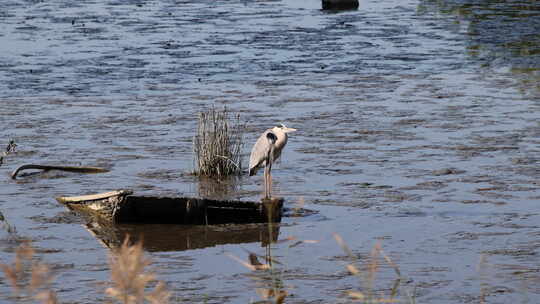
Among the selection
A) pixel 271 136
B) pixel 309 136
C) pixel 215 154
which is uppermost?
pixel 271 136

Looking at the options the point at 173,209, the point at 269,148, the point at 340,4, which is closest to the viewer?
the point at 173,209

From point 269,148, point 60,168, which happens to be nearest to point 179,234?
point 269,148

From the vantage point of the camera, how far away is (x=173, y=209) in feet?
31.7

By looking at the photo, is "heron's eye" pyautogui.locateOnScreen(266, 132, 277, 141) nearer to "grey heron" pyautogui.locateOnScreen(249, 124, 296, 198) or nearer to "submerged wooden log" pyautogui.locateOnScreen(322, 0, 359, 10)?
"grey heron" pyautogui.locateOnScreen(249, 124, 296, 198)

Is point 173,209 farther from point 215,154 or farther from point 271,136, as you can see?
point 215,154

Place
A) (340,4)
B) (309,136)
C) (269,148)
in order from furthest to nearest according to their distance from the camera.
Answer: (340,4) → (309,136) → (269,148)

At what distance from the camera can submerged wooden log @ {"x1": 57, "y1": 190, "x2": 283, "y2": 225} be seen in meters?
9.58

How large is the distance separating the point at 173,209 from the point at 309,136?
A: 15.8ft

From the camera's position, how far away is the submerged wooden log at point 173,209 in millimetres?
9578

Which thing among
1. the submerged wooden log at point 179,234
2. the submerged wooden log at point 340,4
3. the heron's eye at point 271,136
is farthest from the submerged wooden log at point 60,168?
the submerged wooden log at point 340,4

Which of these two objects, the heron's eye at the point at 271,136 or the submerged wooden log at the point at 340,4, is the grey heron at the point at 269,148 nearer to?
the heron's eye at the point at 271,136

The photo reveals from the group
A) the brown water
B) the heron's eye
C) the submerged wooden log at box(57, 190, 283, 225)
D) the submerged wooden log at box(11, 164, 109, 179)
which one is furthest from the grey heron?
the submerged wooden log at box(11, 164, 109, 179)

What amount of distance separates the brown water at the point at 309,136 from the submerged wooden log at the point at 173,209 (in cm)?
11

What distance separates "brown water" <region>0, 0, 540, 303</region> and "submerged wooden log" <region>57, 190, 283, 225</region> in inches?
4.4
